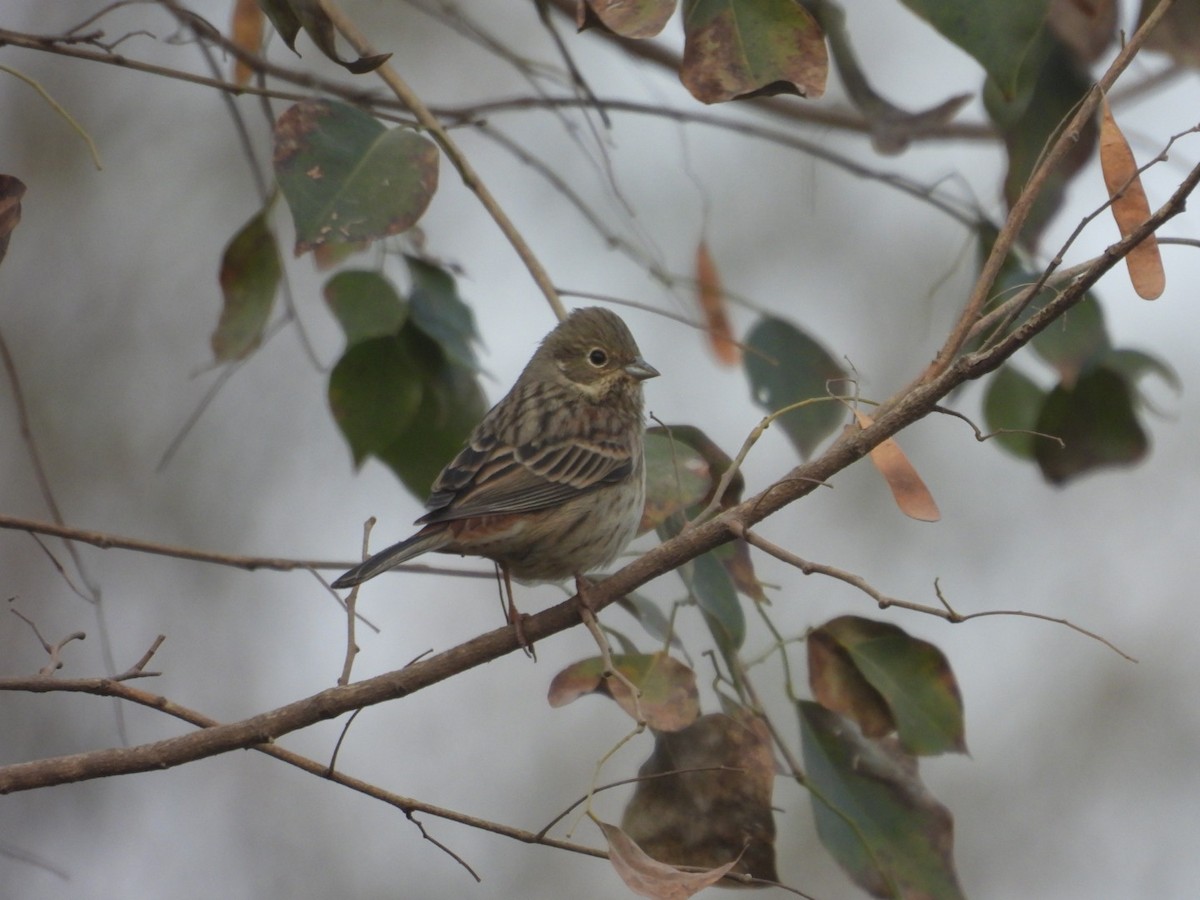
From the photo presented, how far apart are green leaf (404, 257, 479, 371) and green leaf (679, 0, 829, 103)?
4.55 ft

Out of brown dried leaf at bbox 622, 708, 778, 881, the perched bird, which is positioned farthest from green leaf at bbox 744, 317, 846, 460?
brown dried leaf at bbox 622, 708, 778, 881

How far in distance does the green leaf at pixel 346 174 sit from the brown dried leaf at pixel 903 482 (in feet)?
4.15

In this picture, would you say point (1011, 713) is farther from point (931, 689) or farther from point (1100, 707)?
point (931, 689)

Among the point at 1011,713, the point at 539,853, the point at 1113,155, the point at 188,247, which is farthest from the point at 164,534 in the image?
the point at 1113,155

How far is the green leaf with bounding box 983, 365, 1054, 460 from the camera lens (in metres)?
4.71

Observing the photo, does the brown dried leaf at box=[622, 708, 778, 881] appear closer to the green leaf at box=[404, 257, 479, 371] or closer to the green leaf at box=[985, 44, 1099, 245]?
the green leaf at box=[404, 257, 479, 371]

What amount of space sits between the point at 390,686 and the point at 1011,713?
27.8ft

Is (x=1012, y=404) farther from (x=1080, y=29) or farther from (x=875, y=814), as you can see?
(x=875, y=814)

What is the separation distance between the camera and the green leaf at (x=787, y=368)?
14.1 feet

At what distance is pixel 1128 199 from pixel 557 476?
2155 mm

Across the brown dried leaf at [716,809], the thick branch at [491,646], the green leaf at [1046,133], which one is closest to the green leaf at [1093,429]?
the green leaf at [1046,133]

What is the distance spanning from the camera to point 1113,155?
2619 mm

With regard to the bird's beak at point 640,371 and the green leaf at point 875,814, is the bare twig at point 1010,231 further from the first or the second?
the bird's beak at point 640,371

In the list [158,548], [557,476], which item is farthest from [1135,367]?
[158,548]
